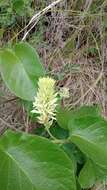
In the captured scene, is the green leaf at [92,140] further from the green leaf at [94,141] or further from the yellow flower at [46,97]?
the yellow flower at [46,97]

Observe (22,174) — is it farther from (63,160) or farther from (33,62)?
(33,62)

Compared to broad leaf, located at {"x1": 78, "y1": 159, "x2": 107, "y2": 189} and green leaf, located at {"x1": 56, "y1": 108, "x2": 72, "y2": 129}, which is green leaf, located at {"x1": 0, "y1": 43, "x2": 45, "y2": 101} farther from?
broad leaf, located at {"x1": 78, "y1": 159, "x2": 107, "y2": 189}

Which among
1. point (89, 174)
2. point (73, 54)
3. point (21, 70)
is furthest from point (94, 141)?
point (73, 54)

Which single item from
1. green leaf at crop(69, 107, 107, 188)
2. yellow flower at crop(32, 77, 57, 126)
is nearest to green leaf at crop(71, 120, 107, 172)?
green leaf at crop(69, 107, 107, 188)

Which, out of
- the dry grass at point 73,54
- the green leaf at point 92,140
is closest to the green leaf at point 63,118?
the green leaf at point 92,140

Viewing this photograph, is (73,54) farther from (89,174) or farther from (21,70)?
(89,174)
